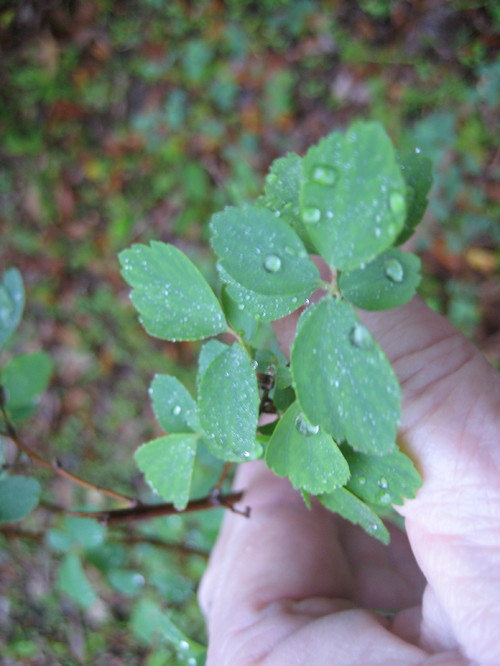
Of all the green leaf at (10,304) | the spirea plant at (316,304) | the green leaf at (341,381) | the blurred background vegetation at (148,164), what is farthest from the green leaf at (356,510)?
the blurred background vegetation at (148,164)

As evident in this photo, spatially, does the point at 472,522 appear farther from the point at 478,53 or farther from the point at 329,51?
the point at 329,51

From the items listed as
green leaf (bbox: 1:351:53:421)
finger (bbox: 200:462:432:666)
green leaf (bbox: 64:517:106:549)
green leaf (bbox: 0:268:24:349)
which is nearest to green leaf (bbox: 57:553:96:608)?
green leaf (bbox: 64:517:106:549)

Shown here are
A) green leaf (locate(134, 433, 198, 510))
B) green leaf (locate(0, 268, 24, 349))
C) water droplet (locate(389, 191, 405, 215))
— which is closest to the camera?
water droplet (locate(389, 191, 405, 215))

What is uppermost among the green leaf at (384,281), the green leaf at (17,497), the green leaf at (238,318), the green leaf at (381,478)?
the green leaf at (384,281)

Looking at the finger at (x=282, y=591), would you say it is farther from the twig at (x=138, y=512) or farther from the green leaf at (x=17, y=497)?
the green leaf at (x=17, y=497)

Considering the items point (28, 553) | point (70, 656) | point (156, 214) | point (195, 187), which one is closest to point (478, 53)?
point (195, 187)

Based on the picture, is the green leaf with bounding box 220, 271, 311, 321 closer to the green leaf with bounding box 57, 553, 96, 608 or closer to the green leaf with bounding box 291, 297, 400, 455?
the green leaf with bounding box 291, 297, 400, 455

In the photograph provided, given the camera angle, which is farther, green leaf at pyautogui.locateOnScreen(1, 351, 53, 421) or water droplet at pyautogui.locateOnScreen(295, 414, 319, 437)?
green leaf at pyautogui.locateOnScreen(1, 351, 53, 421)
